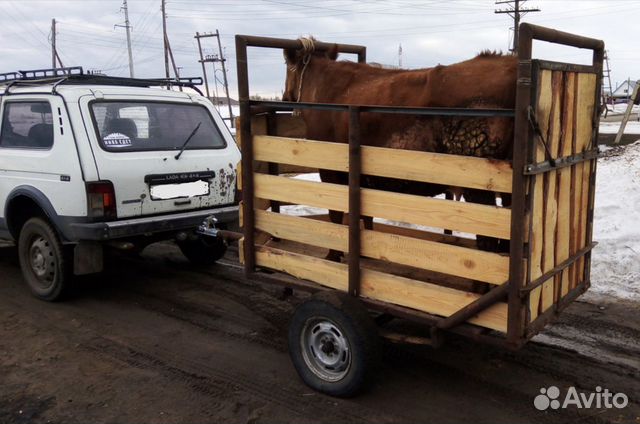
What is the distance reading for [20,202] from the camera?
18.4ft

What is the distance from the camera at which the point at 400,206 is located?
3.24 meters

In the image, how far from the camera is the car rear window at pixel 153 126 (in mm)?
5297

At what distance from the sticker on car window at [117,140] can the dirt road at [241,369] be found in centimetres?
155

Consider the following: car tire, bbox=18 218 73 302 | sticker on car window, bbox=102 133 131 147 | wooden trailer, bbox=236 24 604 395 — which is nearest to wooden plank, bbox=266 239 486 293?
wooden trailer, bbox=236 24 604 395

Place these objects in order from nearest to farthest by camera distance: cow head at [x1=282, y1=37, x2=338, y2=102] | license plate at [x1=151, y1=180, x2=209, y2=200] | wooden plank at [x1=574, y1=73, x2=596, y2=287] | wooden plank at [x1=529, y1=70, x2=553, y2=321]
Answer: wooden plank at [x1=529, y1=70, x2=553, y2=321], wooden plank at [x1=574, y1=73, x2=596, y2=287], cow head at [x1=282, y1=37, x2=338, y2=102], license plate at [x1=151, y1=180, x2=209, y2=200]

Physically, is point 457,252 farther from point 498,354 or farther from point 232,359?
point 232,359

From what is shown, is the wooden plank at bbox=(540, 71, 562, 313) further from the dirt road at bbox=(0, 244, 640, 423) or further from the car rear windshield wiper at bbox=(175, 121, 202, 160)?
the car rear windshield wiper at bbox=(175, 121, 202, 160)

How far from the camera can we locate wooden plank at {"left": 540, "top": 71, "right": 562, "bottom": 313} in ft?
9.66

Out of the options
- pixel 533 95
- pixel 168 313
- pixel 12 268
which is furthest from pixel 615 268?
pixel 12 268

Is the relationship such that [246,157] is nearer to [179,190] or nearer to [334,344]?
[334,344]

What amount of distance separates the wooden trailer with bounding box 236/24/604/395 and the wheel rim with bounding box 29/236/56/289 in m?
2.41

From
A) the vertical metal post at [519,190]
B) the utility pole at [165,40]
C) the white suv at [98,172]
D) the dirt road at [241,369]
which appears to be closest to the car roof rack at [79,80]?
the white suv at [98,172]

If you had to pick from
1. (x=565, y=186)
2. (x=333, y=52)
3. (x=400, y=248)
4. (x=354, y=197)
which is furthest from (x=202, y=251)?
(x=565, y=186)

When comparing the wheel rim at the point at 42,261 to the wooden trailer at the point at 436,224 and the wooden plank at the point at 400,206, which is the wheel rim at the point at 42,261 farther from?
the wooden plank at the point at 400,206
